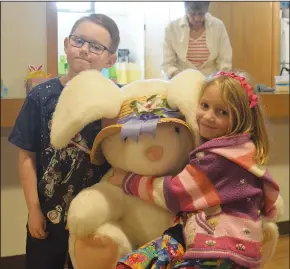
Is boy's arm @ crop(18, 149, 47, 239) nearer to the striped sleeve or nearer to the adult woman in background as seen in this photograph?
the striped sleeve

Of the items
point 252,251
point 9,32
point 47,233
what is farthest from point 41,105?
point 9,32

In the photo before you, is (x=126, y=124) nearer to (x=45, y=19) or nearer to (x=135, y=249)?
(x=135, y=249)

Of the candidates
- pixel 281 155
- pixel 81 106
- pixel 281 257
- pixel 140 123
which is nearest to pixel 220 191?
pixel 140 123

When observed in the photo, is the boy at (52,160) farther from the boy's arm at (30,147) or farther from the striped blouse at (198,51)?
the striped blouse at (198,51)

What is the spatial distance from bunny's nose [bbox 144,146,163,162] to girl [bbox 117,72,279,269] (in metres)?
0.05

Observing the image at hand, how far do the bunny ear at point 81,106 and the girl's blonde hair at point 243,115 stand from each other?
0.82 feet

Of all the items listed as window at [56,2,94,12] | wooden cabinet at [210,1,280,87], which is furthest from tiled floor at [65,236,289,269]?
window at [56,2,94,12]

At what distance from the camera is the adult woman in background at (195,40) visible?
1.91 m

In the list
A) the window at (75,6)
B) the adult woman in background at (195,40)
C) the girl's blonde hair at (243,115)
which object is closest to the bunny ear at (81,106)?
the girl's blonde hair at (243,115)

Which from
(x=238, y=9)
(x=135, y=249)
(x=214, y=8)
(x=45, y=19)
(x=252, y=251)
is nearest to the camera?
(x=252, y=251)

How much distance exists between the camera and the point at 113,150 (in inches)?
42.3

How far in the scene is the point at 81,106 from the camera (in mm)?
1014

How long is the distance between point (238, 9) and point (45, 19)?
990 millimetres

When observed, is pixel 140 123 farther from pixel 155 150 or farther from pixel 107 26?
pixel 107 26
